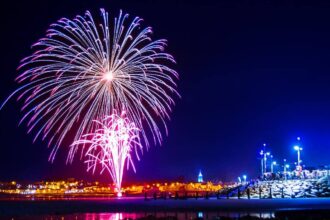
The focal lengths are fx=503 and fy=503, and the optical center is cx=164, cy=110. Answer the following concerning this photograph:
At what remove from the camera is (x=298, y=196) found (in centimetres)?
6078

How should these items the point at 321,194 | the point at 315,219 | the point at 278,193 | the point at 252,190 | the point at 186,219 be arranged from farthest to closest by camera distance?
the point at 252,190, the point at 278,193, the point at 321,194, the point at 186,219, the point at 315,219

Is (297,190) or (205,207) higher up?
(297,190)

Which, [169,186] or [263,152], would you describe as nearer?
[263,152]

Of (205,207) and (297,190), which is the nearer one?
(205,207)

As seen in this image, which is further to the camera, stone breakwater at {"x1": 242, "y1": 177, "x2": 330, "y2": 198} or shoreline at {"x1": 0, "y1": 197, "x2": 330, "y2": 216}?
stone breakwater at {"x1": 242, "y1": 177, "x2": 330, "y2": 198}

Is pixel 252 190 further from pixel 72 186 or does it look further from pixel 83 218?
pixel 72 186

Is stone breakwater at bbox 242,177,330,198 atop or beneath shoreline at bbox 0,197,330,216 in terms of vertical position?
atop

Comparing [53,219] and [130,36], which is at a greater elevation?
[130,36]

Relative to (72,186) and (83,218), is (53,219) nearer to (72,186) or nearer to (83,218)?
(83,218)

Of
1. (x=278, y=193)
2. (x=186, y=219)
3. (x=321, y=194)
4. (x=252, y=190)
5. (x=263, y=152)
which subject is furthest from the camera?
(x=263, y=152)

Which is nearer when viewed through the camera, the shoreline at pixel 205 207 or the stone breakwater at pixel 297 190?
the shoreline at pixel 205 207

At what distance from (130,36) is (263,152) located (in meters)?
87.1

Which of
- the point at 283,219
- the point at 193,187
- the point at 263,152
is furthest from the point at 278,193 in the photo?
the point at 193,187

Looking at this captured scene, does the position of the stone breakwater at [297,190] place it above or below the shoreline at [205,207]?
above
